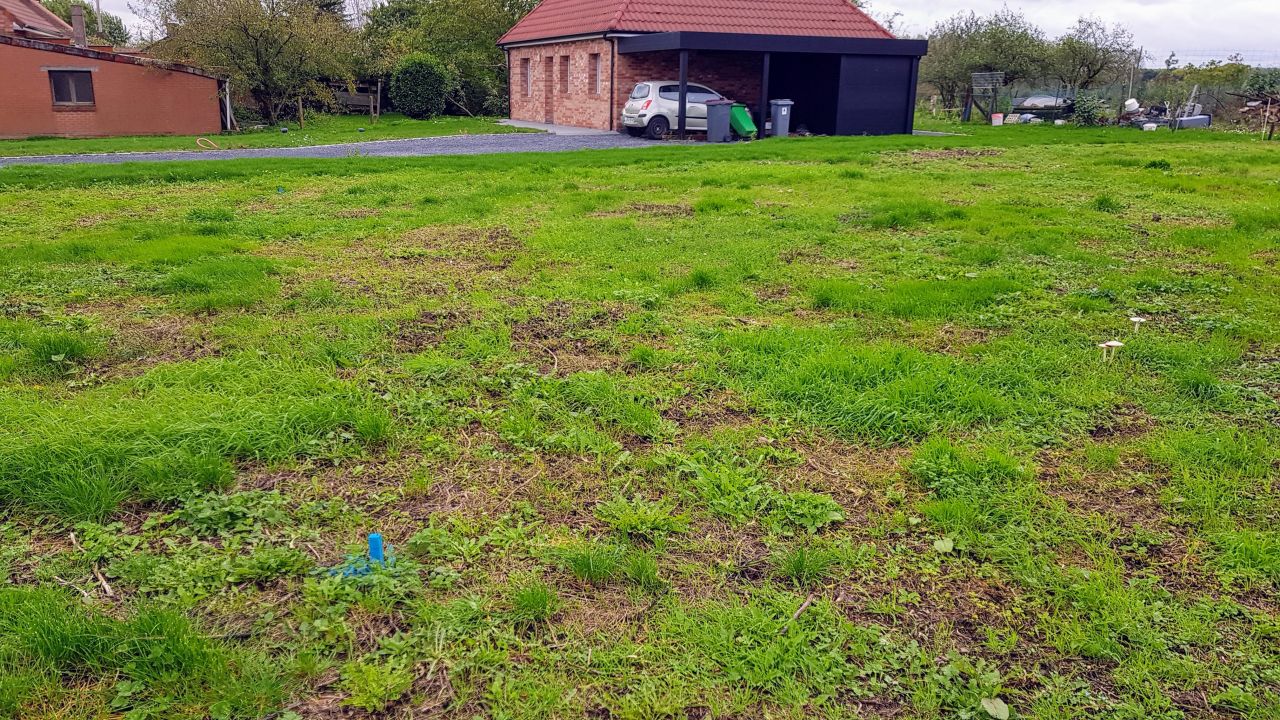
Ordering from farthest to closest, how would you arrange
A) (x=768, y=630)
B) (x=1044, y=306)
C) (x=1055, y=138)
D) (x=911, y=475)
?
(x=1055, y=138), (x=1044, y=306), (x=911, y=475), (x=768, y=630)

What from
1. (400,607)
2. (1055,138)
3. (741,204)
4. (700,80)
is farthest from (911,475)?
(700,80)

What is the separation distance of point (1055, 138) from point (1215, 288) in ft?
56.3

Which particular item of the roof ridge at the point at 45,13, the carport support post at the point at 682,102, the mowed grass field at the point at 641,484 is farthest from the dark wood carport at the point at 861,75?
the roof ridge at the point at 45,13

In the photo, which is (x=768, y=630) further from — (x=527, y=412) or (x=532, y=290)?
(x=532, y=290)

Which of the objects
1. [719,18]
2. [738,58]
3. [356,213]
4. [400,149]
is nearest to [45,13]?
[400,149]

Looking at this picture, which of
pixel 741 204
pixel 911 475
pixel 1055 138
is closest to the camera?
pixel 911 475

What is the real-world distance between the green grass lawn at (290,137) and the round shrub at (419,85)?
2.79 feet

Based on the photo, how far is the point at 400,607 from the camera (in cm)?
268

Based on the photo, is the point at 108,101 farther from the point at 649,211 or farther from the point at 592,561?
the point at 592,561

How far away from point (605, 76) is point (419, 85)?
947 centimetres

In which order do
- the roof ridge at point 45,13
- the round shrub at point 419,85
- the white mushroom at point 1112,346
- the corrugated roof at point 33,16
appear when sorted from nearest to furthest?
1. the white mushroom at point 1112,346
2. the round shrub at point 419,85
3. the corrugated roof at point 33,16
4. the roof ridge at point 45,13

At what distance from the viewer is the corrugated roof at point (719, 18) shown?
24906 mm

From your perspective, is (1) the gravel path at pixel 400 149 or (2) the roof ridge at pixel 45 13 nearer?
(1) the gravel path at pixel 400 149

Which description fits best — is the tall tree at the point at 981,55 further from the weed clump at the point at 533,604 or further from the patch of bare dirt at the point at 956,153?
the weed clump at the point at 533,604
